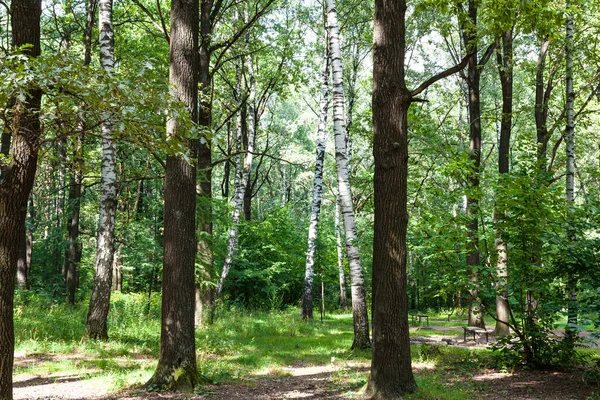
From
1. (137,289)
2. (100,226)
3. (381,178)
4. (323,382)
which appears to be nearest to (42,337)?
(100,226)

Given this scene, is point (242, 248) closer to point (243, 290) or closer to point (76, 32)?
point (243, 290)

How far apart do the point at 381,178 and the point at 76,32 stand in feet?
54.5

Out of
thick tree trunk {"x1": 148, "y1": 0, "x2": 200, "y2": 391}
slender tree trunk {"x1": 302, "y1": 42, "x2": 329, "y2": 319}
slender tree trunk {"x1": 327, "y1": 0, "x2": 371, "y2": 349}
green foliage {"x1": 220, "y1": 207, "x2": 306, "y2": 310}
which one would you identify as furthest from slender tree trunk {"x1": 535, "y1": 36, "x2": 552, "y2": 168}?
green foliage {"x1": 220, "y1": 207, "x2": 306, "y2": 310}

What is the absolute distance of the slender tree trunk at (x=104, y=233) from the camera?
374 inches

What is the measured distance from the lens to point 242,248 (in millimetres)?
22609

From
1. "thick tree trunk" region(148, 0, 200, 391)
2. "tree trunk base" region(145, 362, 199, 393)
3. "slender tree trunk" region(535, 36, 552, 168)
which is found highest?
"slender tree trunk" region(535, 36, 552, 168)

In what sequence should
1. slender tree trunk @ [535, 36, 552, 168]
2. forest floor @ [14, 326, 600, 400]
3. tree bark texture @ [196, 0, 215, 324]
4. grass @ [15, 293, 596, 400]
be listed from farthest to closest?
slender tree trunk @ [535, 36, 552, 168] → tree bark texture @ [196, 0, 215, 324] → grass @ [15, 293, 596, 400] → forest floor @ [14, 326, 600, 400]

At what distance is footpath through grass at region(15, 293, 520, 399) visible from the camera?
714cm

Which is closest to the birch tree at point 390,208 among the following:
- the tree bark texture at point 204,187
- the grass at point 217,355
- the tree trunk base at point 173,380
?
the grass at point 217,355

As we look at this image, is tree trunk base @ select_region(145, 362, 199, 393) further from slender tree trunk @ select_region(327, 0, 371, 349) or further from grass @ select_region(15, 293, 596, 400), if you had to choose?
slender tree trunk @ select_region(327, 0, 371, 349)

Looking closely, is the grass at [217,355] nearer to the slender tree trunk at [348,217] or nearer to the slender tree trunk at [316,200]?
the slender tree trunk at [348,217]

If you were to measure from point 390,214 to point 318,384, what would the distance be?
3140 mm

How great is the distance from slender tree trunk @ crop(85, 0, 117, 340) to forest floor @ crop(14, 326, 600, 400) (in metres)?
1.14

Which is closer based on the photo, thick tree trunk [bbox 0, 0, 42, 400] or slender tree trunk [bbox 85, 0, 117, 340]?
thick tree trunk [bbox 0, 0, 42, 400]
